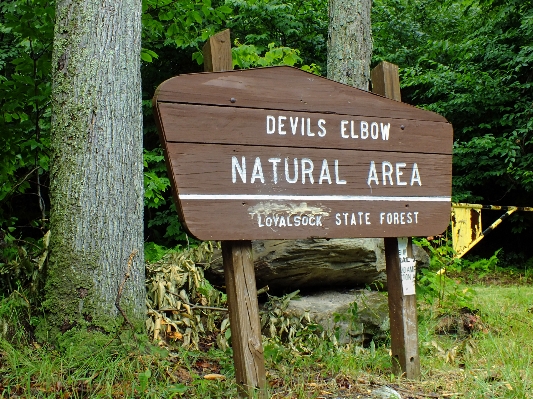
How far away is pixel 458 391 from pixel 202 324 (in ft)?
6.76

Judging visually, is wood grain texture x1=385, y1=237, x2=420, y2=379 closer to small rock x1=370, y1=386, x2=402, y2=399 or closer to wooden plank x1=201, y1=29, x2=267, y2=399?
small rock x1=370, y1=386, x2=402, y2=399

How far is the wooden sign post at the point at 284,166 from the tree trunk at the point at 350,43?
3.15m

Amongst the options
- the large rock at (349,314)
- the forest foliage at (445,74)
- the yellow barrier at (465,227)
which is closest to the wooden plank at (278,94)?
the large rock at (349,314)

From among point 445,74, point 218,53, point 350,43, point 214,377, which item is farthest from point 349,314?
point 445,74

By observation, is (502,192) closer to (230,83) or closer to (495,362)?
(495,362)

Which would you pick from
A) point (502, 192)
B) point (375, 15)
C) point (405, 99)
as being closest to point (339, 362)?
point (502, 192)

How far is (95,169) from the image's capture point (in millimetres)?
3508

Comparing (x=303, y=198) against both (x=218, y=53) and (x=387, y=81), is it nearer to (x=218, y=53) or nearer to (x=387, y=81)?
(x=218, y=53)

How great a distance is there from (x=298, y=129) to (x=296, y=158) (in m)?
0.17

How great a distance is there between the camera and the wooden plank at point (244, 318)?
269 cm

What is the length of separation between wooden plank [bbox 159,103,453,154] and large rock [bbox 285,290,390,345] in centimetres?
157

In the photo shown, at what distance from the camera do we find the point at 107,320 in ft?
11.3

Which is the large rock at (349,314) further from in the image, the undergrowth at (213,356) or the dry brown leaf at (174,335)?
the dry brown leaf at (174,335)

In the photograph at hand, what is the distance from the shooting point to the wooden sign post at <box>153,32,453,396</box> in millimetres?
2572
